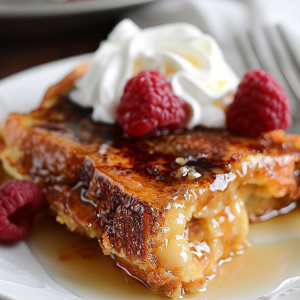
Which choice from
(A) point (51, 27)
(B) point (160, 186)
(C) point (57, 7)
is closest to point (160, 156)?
(B) point (160, 186)

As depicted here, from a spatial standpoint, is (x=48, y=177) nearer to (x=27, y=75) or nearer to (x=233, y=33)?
(x=27, y=75)

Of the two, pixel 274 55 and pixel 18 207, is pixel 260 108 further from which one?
pixel 18 207

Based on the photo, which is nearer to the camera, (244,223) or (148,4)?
(244,223)

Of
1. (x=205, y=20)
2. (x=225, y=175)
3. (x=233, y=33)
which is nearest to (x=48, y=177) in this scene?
(x=225, y=175)

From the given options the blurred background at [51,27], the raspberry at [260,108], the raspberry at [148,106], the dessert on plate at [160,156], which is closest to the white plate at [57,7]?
the blurred background at [51,27]

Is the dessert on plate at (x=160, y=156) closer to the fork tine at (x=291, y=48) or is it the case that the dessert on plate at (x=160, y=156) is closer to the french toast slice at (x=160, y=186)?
the french toast slice at (x=160, y=186)

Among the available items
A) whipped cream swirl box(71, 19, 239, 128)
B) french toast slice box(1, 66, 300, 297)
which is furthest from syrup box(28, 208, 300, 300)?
whipped cream swirl box(71, 19, 239, 128)
